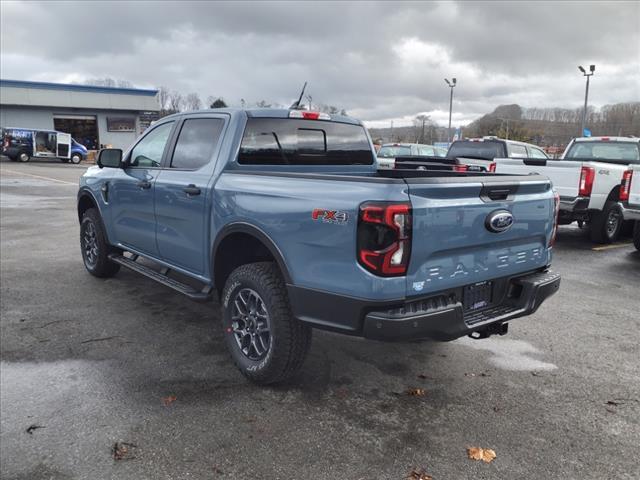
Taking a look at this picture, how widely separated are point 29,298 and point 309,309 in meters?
3.83

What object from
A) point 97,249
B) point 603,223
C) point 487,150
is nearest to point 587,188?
point 603,223

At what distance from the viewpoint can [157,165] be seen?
15.6 ft

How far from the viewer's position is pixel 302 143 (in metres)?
4.38

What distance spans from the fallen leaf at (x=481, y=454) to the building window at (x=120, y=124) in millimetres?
48587

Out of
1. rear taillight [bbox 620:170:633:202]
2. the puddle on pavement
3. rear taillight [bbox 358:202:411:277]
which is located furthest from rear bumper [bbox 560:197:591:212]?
rear taillight [bbox 358:202:411:277]

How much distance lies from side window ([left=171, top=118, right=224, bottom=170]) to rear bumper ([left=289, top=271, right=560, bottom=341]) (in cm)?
164

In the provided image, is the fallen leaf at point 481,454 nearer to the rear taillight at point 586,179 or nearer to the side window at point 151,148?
the side window at point 151,148

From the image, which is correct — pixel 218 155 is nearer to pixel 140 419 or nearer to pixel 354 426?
pixel 140 419

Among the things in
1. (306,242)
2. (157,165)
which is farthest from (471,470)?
(157,165)

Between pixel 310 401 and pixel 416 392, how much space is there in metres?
0.74

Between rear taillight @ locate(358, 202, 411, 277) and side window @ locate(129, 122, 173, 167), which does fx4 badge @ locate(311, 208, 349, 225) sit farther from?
side window @ locate(129, 122, 173, 167)

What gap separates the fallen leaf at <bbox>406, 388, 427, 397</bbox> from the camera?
3463mm

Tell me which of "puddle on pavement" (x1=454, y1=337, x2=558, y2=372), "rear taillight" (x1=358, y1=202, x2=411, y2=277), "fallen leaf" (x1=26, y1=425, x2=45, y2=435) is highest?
"rear taillight" (x1=358, y1=202, x2=411, y2=277)

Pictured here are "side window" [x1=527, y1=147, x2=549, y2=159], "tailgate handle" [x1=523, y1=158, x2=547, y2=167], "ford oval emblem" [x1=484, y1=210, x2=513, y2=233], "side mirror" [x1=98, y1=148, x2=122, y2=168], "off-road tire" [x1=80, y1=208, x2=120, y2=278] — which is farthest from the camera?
"side window" [x1=527, y1=147, x2=549, y2=159]
